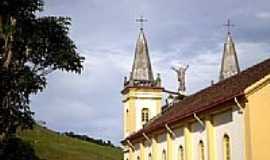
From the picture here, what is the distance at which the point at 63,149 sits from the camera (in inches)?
3743

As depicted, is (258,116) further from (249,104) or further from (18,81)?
(18,81)

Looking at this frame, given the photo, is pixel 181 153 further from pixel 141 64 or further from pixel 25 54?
pixel 25 54

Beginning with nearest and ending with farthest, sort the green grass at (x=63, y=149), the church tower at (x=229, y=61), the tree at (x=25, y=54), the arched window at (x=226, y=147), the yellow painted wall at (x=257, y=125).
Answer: the tree at (x=25, y=54)
the yellow painted wall at (x=257, y=125)
the arched window at (x=226, y=147)
the church tower at (x=229, y=61)
the green grass at (x=63, y=149)

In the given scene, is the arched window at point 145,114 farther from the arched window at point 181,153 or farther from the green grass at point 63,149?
the green grass at point 63,149

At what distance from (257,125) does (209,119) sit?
4789mm

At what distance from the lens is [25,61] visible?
1917 cm

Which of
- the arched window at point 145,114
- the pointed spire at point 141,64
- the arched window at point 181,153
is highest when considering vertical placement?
the pointed spire at point 141,64

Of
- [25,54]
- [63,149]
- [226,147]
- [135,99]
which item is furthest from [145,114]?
[63,149]

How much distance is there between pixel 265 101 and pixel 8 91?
1421 cm

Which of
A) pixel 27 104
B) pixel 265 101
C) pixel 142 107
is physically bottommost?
pixel 27 104

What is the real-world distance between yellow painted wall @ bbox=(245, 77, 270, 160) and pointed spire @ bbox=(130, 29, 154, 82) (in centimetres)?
2784

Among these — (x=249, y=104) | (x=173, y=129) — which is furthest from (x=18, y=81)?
(x=173, y=129)

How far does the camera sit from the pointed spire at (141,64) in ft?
184

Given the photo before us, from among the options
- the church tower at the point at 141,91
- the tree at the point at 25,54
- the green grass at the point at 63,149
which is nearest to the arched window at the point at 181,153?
the church tower at the point at 141,91
